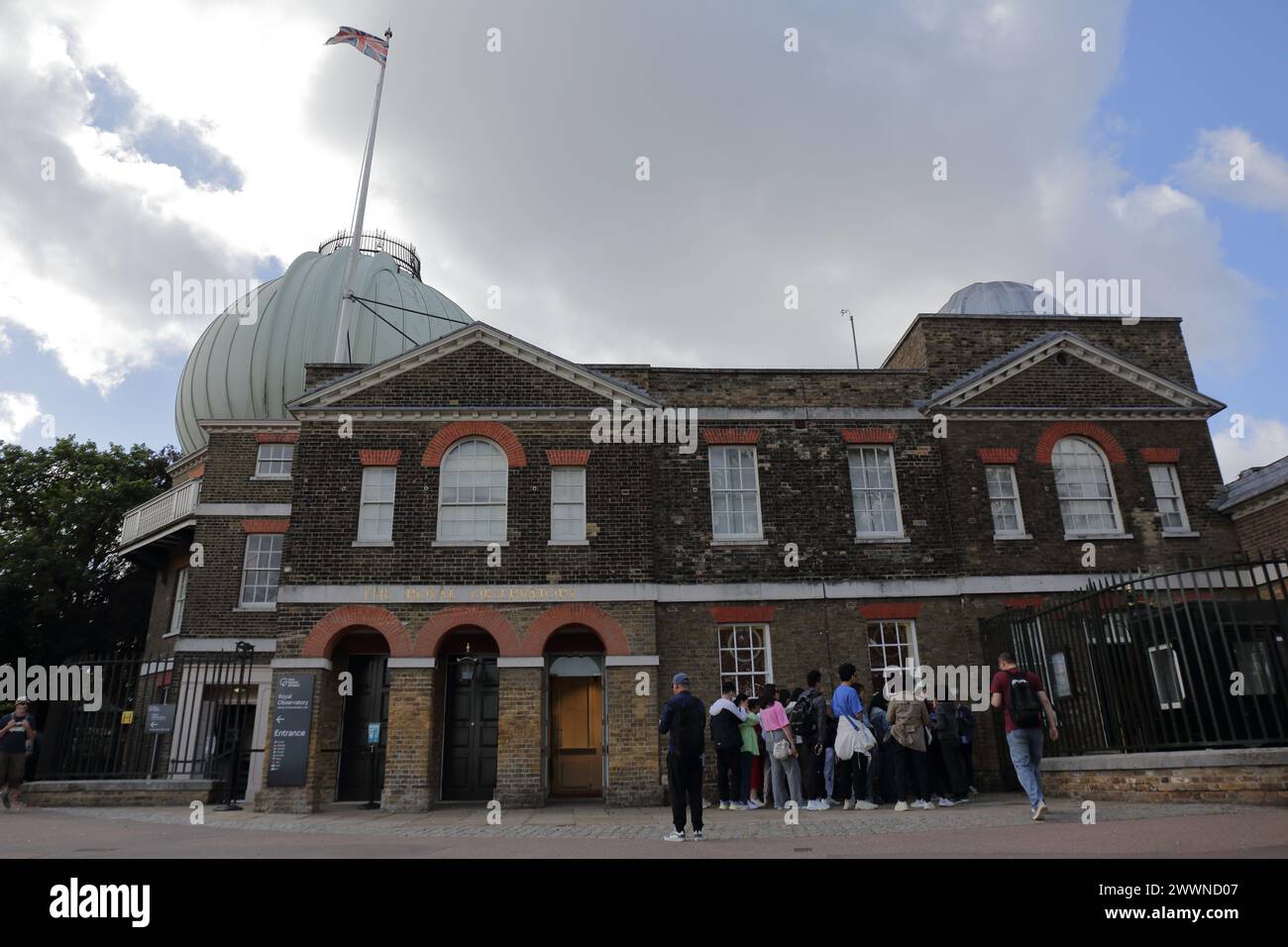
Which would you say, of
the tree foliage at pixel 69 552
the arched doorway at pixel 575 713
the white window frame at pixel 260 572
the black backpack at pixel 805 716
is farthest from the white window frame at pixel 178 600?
the black backpack at pixel 805 716

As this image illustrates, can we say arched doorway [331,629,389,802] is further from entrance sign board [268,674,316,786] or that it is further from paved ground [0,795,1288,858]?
paved ground [0,795,1288,858]

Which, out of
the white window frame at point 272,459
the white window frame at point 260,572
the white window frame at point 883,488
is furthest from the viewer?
the white window frame at point 272,459

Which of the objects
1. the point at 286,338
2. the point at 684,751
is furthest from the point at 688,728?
the point at 286,338

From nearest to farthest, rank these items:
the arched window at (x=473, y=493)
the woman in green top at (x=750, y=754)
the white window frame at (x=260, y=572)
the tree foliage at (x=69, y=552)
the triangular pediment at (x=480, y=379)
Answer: the woman in green top at (x=750, y=754), the arched window at (x=473, y=493), the triangular pediment at (x=480, y=379), the white window frame at (x=260, y=572), the tree foliage at (x=69, y=552)

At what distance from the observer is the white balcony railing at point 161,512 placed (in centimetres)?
2288

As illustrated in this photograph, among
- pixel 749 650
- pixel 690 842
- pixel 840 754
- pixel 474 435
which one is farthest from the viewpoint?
pixel 474 435

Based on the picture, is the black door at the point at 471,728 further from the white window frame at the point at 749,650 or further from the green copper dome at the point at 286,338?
the green copper dome at the point at 286,338

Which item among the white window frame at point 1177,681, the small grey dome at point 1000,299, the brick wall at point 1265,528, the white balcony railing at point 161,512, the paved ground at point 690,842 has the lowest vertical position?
the paved ground at point 690,842

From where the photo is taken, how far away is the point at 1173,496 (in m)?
18.1

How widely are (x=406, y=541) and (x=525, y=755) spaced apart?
4635 mm

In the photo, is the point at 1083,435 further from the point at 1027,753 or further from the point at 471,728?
the point at 471,728

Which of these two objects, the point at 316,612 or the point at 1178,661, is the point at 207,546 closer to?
the point at 316,612

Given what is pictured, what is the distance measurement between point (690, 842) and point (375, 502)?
9918mm

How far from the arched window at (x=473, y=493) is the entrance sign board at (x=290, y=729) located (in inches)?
147
